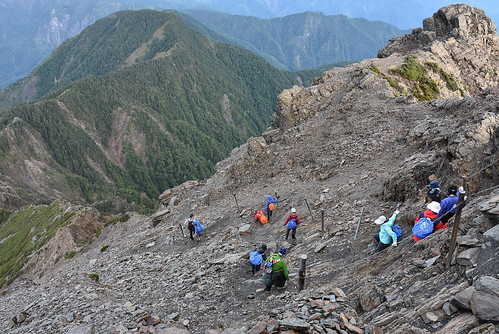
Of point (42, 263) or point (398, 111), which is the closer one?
point (398, 111)

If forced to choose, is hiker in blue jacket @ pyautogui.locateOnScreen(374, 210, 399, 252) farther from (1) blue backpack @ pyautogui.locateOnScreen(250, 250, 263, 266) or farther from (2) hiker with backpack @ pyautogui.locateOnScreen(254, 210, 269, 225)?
(2) hiker with backpack @ pyautogui.locateOnScreen(254, 210, 269, 225)

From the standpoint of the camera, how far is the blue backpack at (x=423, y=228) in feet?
44.6

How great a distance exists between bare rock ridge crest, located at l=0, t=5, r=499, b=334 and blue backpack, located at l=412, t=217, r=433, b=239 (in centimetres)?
46

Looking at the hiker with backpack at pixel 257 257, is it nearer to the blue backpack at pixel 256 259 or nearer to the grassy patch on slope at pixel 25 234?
the blue backpack at pixel 256 259

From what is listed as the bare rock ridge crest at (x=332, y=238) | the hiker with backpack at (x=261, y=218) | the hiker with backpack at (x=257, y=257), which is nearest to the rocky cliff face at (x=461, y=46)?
the bare rock ridge crest at (x=332, y=238)

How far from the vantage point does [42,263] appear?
184 ft

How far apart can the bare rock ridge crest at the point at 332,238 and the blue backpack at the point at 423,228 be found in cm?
46

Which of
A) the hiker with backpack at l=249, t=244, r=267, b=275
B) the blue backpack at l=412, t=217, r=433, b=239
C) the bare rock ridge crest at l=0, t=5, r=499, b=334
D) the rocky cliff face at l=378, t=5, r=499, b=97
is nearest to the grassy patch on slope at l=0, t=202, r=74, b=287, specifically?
the bare rock ridge crest at l=0, t=5, r=499, b=334

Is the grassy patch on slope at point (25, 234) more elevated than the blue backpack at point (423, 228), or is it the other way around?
the blue backpack at point (423, 228)

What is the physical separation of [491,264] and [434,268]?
1842 millimetres

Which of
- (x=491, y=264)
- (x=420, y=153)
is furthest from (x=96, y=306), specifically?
(x=420, y=153)

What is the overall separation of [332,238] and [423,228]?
6623 mm

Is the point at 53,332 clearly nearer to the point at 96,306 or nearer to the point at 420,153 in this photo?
the point at 96,306

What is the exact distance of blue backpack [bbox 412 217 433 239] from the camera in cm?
1360
